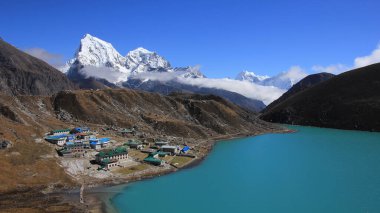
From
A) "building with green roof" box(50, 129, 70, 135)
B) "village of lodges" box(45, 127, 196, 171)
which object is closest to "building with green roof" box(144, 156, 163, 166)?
"village of lodges" box(45, 127, 196, 171)

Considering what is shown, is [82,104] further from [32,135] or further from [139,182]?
[139,182]

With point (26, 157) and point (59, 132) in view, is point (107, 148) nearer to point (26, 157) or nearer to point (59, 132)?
point (59, 132)

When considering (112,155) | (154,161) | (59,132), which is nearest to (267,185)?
(154,161)

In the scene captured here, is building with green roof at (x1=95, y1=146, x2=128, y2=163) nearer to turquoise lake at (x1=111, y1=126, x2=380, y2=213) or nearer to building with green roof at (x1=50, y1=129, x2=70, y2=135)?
turquoise lake at (x1=111, y1=126, x2=380, y2=213)

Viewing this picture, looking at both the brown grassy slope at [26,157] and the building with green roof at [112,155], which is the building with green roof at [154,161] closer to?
the building with green roof at [112,155]

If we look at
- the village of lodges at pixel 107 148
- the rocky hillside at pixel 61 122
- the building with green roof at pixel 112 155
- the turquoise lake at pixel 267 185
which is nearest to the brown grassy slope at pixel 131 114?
the rocky hillside at pixel 61 122
